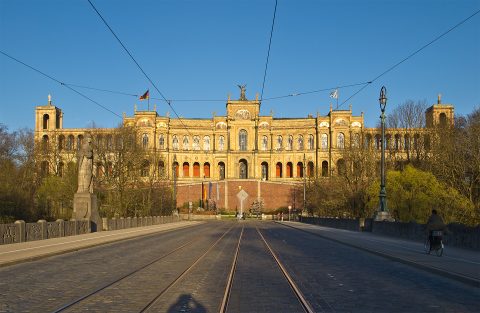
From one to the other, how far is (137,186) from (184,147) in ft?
214

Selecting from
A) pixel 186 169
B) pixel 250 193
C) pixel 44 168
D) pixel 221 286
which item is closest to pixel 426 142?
pixel 44 168

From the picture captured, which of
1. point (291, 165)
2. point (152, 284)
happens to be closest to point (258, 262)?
point (152, 284)

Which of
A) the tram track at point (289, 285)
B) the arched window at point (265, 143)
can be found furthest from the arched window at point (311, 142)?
the tram track at point (289, 285)

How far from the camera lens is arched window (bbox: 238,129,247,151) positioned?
12556cm

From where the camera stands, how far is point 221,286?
1237cm

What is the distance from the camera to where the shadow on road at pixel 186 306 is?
9383mm

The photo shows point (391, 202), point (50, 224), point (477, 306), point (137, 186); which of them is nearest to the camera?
point (477, 306)

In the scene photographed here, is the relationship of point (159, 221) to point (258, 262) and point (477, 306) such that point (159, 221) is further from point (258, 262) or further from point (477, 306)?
point (477, 306)

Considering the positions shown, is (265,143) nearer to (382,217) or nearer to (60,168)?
(60,168)

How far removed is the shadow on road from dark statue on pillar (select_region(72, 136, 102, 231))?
26.8 metres

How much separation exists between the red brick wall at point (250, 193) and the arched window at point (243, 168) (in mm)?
9812

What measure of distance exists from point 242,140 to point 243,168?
6506mm

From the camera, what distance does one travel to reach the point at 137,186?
203 ft

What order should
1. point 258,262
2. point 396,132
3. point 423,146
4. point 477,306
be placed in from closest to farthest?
point 477,306, point 258,262, point 423,146, point 396,132
